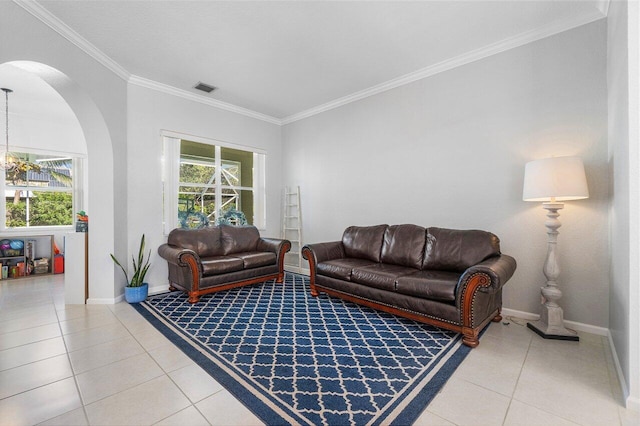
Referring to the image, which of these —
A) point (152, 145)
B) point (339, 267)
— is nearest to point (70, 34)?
point (152, 145)

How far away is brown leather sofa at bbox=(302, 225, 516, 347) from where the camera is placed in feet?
8.24

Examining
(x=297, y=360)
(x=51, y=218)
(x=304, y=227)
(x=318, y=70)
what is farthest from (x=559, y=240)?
(x=51, y=218)

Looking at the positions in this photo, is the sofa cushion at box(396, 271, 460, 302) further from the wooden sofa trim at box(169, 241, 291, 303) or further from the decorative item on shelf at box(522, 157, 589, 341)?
the wooden sofa trim at box(169, 241, 291, 303)

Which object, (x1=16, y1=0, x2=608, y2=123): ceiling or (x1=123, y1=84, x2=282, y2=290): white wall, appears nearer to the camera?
(x1=16, y1=0, x2=608, y2=123): ceiling

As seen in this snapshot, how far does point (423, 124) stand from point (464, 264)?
6.41 feet

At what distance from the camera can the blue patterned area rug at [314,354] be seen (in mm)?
1730

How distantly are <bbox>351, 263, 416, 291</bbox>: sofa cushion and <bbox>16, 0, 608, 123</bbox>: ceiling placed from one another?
2580mm

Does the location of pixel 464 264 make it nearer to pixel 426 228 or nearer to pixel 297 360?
pixel 426 228

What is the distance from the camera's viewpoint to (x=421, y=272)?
320cm

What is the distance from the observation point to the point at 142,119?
4.09m

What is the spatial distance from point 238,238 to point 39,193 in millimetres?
4328

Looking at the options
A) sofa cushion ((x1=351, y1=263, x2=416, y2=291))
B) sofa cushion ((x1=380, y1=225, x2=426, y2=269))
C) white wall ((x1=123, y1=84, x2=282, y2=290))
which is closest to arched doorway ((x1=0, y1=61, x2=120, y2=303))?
white wall ((x1=123, y1=84, x2=282, y2=290))

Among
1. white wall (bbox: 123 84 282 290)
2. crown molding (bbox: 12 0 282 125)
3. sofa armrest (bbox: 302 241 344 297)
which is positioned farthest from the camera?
white wall (bbox: 123 84 282 290)

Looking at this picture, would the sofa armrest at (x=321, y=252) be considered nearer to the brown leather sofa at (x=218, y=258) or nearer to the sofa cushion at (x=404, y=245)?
the sofa cushion at (x=404, y=245)
